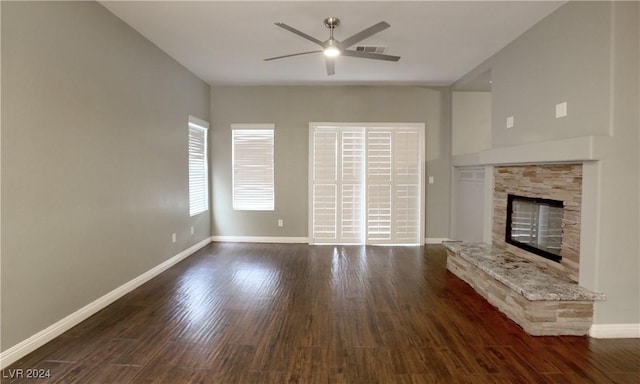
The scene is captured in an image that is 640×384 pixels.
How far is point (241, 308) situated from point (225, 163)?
3.34 meters

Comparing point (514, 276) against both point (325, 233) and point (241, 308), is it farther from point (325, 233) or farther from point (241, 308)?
point (325, 233)

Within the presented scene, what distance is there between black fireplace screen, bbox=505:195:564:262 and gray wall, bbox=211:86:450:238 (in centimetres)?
204

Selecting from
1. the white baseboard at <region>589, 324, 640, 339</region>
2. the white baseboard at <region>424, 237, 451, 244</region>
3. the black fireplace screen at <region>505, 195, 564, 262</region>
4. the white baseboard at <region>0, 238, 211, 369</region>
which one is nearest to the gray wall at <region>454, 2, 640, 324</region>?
the white baseboard at <region>589, 324, 640, 339</region>

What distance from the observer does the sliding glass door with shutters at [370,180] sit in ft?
18.2

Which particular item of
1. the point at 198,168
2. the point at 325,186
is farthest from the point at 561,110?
the point at 198,168

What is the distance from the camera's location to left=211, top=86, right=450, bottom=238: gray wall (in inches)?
220

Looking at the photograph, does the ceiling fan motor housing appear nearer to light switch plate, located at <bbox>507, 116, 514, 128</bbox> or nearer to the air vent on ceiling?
the air vent on ceiling

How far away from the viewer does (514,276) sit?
2799 mm

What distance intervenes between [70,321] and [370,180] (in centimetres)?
438

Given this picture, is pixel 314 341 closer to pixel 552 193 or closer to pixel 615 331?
pixel 615 331

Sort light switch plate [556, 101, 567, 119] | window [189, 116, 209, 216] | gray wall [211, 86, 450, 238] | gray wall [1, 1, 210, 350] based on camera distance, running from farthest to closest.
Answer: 1. gray wall [211, 86, 450, 238]
2. window [189, 116, 209, 216]
3. light switch plate [556, 101, 567, 119]
4. gray wall [1, 1, 210, 350]

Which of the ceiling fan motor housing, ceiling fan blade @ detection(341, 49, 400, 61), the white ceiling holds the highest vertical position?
the white ceiling

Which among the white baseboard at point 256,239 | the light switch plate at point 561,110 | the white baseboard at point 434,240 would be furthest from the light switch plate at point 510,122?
the white baseboard at point 256,239

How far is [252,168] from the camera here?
5719 millimetres
